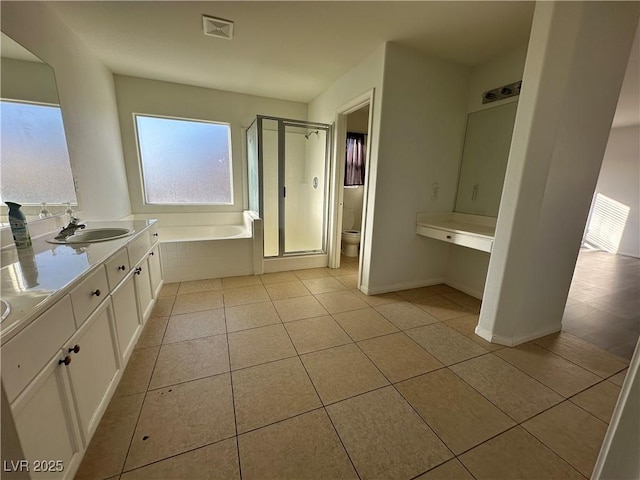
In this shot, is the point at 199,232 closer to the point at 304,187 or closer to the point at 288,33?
the point at 304,187

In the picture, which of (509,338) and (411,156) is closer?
(509,338)

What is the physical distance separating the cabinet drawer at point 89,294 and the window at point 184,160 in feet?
9.34

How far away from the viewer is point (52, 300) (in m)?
0.91

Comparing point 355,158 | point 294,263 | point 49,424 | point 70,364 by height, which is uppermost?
point 355,158

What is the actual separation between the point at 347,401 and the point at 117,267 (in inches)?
61.8

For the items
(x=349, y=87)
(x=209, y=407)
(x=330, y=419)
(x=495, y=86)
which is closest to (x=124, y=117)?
(x=349, y=87)

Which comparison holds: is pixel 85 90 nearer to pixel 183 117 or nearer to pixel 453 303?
pixel 183 117

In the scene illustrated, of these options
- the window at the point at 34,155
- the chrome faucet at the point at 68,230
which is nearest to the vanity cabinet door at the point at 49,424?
the chrome faucet at the point at 68,230

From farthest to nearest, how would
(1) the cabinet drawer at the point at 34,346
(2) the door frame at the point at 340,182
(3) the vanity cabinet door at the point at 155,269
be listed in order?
(2) the door frame at the point at 340,182 → (3) the vanity cabinet door at the point at 155,269 → (1) the cabinet drawer at the point at 34,346

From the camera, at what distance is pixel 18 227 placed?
1373mm

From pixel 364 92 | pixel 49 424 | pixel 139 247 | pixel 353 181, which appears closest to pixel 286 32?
pixel 364 92

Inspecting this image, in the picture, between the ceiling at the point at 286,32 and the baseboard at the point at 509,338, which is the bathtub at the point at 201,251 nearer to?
the ceiling at the point at 286,32

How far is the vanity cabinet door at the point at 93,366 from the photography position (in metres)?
1.08

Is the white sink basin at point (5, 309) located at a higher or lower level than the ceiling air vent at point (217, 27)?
lower
